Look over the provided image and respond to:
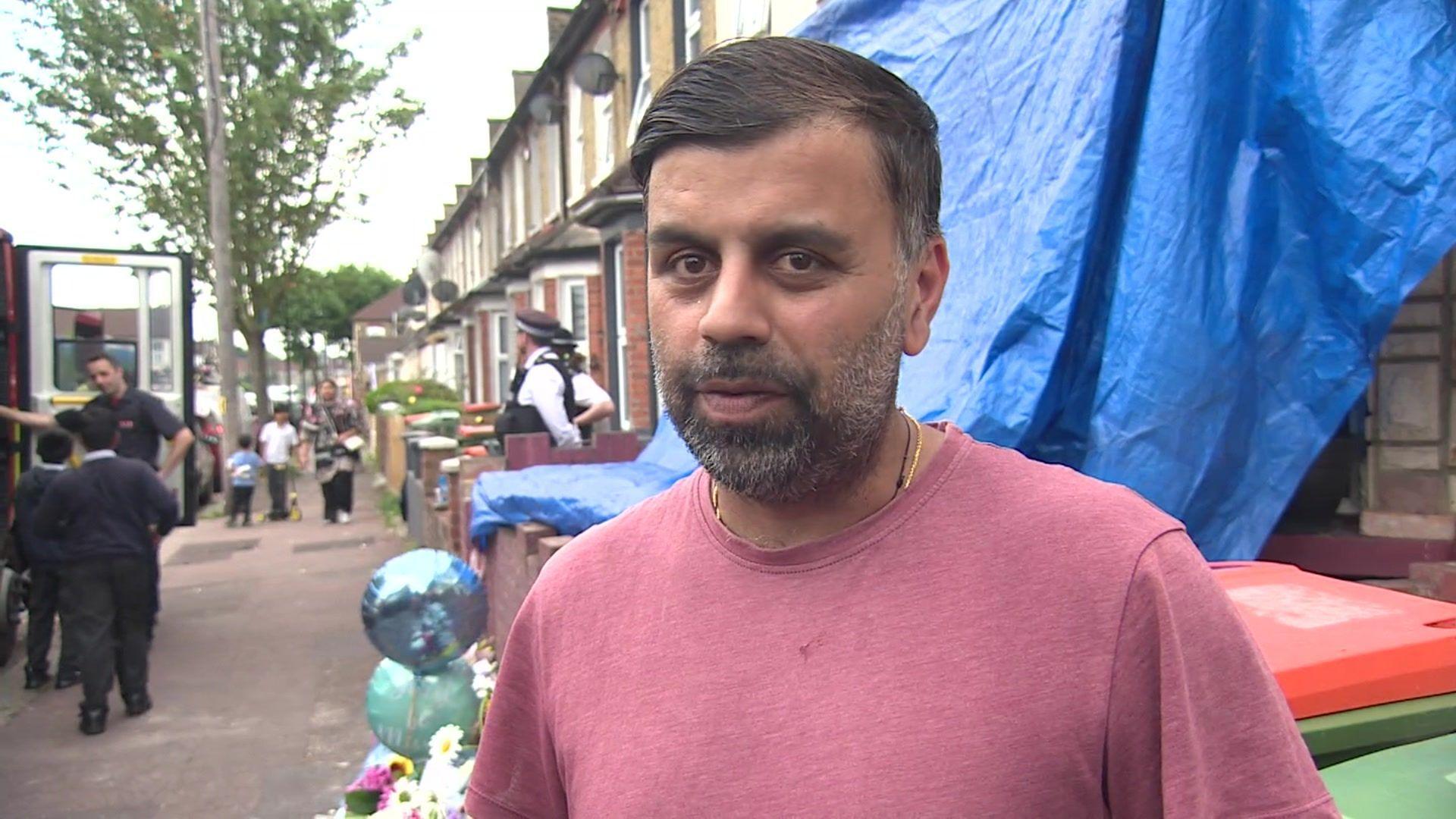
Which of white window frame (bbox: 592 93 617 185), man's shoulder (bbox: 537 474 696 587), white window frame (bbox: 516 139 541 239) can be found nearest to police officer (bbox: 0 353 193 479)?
man's shoulder (bbox: 537 474 696 587)

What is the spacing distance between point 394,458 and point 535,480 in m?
13.3

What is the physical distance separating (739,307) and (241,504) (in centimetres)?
1696

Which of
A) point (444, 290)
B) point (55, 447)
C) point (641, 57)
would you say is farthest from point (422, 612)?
point (444, 290)

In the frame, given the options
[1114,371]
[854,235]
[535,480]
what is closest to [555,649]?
[854,235]

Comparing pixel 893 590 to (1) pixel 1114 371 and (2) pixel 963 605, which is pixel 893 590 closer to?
(2) pixel 963 605

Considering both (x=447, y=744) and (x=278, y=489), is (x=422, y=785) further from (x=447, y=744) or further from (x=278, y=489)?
(x=278, y=489)

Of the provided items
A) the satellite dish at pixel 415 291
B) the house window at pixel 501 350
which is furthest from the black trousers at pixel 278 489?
the satellite dish at pixel 415 291

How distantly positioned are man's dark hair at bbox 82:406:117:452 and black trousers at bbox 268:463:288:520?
10.5 metres

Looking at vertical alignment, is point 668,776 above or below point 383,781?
above

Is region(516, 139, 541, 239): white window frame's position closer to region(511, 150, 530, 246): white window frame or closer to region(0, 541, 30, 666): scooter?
region(511, 150, 530, 246): white window frame

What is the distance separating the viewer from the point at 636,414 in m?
12.6

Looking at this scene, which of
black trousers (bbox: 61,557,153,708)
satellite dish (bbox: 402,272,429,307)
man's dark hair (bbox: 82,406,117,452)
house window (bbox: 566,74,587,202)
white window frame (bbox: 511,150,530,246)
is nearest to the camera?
black trousers (bbox: 61,557,153,708)

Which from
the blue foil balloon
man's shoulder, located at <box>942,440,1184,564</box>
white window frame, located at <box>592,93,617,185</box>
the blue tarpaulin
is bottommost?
the blue foil balloon

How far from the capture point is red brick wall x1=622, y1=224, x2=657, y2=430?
11.3m
